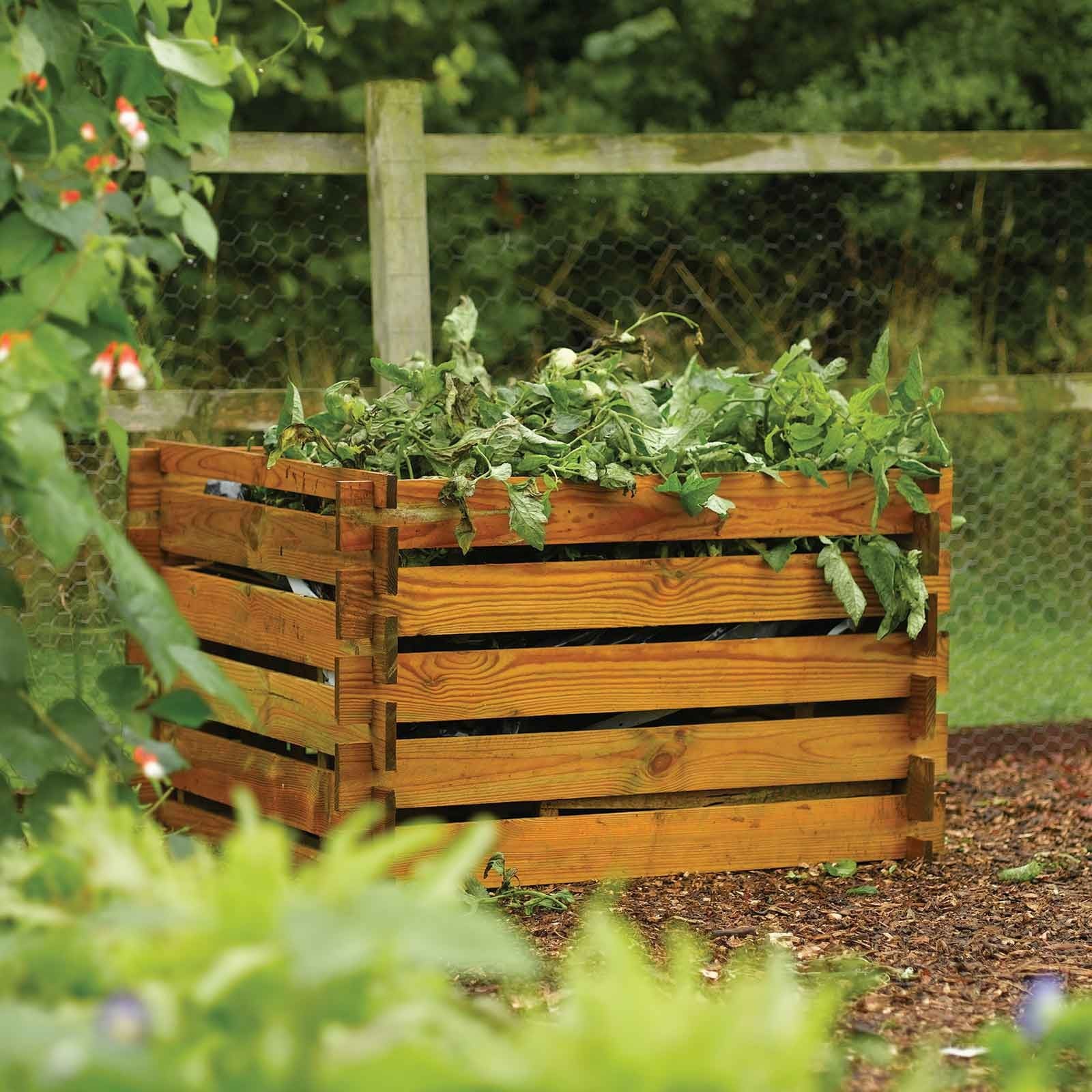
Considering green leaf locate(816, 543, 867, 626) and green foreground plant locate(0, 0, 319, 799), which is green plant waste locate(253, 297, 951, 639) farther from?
green foreground plant locate(0, 0, 319, 799)

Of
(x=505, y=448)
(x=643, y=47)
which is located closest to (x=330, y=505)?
(x=505, y=448)

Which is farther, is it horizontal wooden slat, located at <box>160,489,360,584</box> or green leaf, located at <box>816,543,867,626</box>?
green leaf, located at <box>816,543,867,626</box>

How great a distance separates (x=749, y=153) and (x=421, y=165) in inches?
35.0

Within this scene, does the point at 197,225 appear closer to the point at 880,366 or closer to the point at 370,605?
the point at 370,605

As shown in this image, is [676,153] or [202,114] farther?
[676,153]

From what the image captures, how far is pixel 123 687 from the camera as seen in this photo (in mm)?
1767

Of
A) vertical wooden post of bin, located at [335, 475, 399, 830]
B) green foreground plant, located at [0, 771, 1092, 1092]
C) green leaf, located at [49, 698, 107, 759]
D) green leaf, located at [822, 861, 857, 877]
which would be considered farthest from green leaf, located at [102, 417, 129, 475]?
green leaf, located at [822, 861, 857, 877]

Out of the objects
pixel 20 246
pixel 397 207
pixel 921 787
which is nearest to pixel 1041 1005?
pixel 20 246

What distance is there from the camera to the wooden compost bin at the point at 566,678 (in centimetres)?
291

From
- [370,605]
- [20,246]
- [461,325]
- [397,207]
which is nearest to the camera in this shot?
[20,246]

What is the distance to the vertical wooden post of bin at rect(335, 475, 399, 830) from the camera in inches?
112

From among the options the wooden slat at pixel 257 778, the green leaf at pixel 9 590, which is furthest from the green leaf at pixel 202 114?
the wooden slat at pixel 257 778

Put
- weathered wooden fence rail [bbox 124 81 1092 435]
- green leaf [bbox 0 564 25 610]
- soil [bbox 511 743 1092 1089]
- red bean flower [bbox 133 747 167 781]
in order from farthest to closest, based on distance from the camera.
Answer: weathered wooden fence rail [bbox 124 81 1092 435], soil [bbox 511 743 1092 1089], green leaf [bbox 0 564 25 610], red bean flower [bbox 133 747 167 781]

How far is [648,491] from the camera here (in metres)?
3.05
